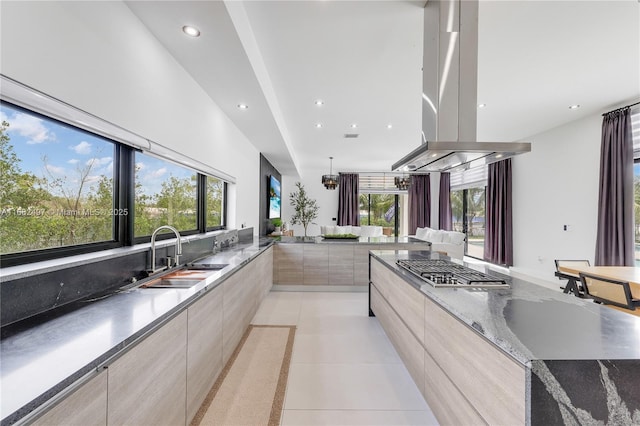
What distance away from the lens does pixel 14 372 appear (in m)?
0.75

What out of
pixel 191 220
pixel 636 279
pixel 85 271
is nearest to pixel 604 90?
pixel 636 279

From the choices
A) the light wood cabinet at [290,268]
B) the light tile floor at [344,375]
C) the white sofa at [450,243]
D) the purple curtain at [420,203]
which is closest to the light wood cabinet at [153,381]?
the light tile floor at [344,375]

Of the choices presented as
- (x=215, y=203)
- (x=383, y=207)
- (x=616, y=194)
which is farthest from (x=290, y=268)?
(x=383, y=207)

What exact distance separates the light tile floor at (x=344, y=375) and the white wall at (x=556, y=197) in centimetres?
408

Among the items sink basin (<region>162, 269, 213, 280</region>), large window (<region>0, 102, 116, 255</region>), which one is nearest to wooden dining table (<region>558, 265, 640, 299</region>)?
sink basin (<region>162, 269, 213, 280</region>)

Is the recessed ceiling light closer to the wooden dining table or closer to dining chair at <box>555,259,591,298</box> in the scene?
the wooden dining table

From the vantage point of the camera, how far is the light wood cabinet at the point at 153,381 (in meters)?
0.95

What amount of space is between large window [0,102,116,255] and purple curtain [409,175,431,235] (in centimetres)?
917

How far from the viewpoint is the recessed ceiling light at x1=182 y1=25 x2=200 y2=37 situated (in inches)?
73.6

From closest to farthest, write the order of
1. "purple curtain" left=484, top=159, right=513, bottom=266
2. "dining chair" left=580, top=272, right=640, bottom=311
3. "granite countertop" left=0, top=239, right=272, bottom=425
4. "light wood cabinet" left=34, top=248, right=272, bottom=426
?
1. "granite countertop" left=0, top=239, right=272, bottom=425
2. "light wood cabinet" left=34, top=248, right=272, bottom=426
3. "dining chair" left=580, top=272, right=640, bottom=311
4. "purple curtain" left=484, top=159, right=513, bottom=266

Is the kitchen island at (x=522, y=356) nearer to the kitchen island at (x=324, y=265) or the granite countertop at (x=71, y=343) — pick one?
the granite countertop at (x=71, y=343)

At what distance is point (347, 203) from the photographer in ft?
31.8

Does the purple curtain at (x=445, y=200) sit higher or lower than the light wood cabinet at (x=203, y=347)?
higher

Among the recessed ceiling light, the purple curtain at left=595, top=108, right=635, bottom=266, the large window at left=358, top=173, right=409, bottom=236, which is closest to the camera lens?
the recessed ceiling light
